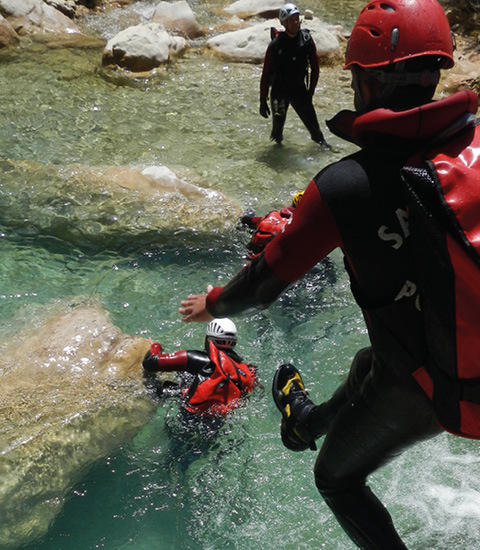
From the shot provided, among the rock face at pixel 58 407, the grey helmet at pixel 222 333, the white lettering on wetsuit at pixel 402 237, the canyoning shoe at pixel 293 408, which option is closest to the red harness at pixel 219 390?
the grey helmet at pixel 222 333

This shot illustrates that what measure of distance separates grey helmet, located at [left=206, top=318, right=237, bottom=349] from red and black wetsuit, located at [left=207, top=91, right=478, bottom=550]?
1678 mm

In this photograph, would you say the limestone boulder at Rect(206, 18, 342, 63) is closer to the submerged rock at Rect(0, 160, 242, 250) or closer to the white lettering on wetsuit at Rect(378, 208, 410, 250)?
the submerged rock at Rect(0, 160, 242, 250)

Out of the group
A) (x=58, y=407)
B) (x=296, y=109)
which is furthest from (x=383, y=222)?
(x=296, y=109)

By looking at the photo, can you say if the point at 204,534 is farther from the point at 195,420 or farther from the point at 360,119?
the point at 360,119

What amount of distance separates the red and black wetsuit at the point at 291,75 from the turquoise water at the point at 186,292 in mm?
479

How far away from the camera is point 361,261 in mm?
1911

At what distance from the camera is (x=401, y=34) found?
188 cm

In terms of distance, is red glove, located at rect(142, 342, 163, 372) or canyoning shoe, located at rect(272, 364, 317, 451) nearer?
canyoning shoe, located at rect(272, 364, 317, 451)

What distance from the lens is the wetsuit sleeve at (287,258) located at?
192cm

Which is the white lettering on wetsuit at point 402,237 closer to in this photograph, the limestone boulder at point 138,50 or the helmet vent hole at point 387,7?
the helmet vent hole at point 387,7

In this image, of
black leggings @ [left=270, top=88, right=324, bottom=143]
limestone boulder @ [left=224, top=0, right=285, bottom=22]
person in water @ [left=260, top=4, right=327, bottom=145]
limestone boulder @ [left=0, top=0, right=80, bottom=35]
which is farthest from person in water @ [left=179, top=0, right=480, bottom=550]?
limestone boulder @ [left=224, top=0, right=285, bottom=22]

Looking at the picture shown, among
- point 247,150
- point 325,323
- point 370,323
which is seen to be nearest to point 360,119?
point 370,323

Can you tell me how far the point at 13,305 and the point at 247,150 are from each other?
399 cm

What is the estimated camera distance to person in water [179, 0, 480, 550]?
1.81m
